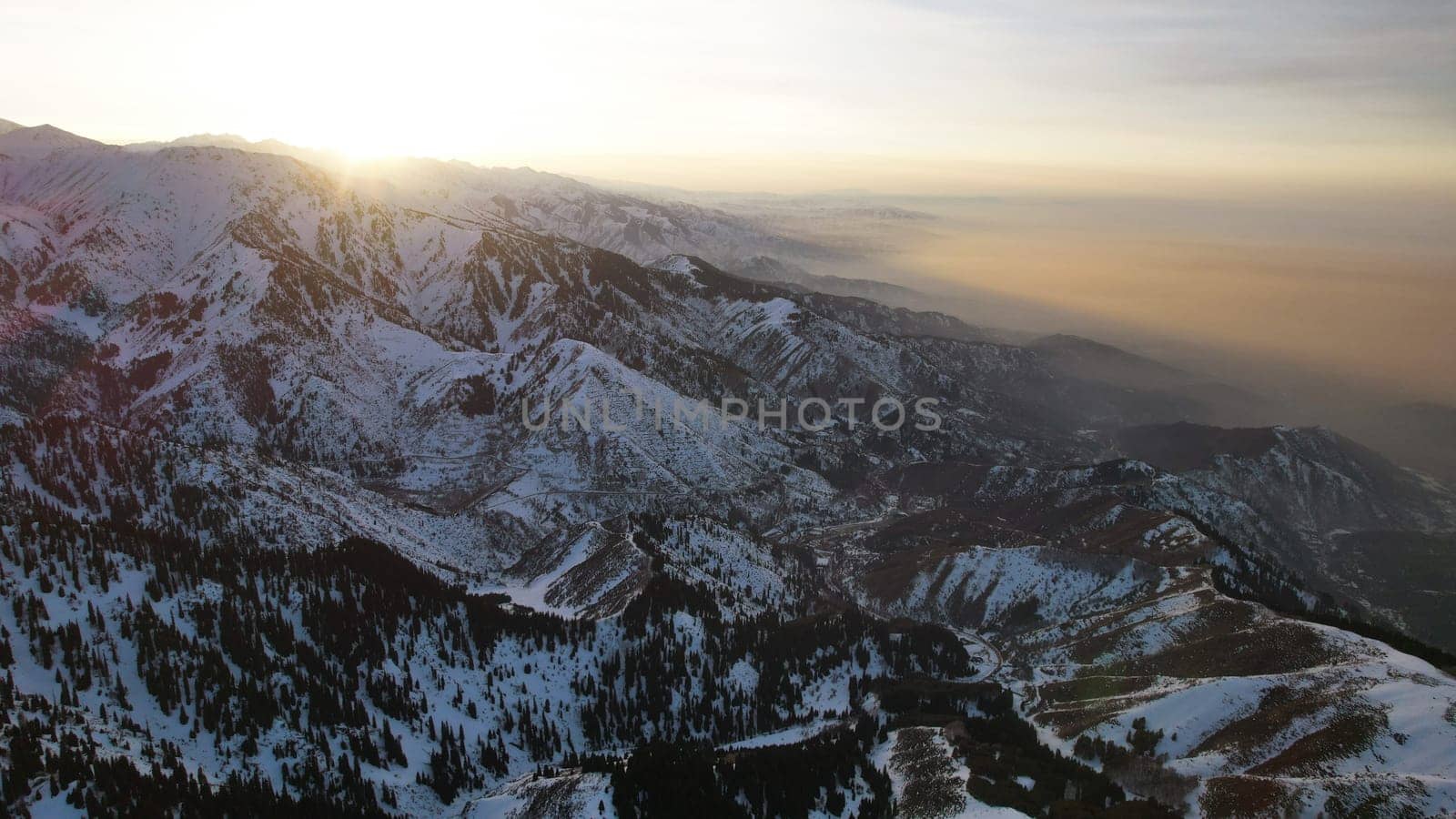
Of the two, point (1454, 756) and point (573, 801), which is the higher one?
point (1454, 756)

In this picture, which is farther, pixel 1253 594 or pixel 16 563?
pixel 1253 594

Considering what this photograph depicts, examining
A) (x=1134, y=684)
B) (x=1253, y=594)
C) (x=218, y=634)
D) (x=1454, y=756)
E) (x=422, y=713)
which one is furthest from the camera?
(x=1253, y=594)

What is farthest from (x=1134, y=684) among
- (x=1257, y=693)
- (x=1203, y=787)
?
(x=1203, y=787)

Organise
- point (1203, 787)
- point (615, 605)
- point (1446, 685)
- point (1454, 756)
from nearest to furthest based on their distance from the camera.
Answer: point (1454, 756), point (1203, 787), point (1446, 685), point (615, 605)

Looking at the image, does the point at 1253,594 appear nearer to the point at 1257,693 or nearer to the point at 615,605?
the point at 1257,693

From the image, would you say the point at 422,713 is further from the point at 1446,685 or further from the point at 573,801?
the point at 1446,685

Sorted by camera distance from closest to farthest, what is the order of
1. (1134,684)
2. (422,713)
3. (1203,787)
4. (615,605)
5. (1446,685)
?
(1203,787)
(1446,685)
(422,713)
(1134,684)
(615,605)

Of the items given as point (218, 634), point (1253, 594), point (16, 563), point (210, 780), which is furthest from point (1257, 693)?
point (16, 563)

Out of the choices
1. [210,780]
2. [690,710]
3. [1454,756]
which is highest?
[1454,756]

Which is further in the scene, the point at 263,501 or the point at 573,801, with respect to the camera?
the point at 263,501

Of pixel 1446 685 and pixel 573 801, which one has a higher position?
pixel 1446 685
